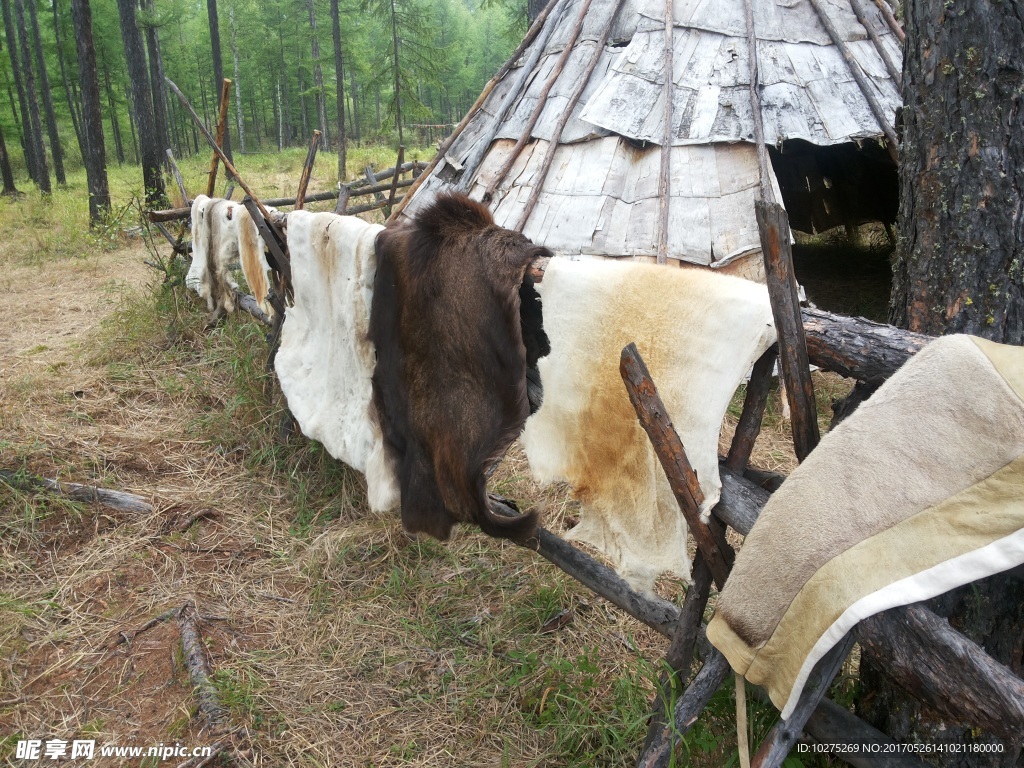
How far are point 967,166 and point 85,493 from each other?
14.7ft

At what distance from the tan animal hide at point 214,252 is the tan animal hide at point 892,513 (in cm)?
421

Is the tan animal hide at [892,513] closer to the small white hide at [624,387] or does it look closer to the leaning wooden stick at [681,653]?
the small white hide at [624,387]

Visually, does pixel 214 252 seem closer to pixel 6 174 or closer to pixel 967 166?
pixel 967 166

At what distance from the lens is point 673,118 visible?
19.0 ft

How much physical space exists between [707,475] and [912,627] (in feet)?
1.82

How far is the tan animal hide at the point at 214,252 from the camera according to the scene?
4930mm

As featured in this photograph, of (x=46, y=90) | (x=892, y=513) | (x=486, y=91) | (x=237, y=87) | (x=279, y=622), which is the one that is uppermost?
(x=237, y=87)

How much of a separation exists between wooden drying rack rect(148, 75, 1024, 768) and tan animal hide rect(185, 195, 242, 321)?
11.7 ft

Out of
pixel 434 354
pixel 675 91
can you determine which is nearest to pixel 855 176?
pixel 675 91

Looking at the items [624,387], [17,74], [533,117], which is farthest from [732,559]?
[17,74]

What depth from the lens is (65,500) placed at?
3.99 m

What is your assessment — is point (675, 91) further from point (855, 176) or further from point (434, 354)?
point (855, 176)

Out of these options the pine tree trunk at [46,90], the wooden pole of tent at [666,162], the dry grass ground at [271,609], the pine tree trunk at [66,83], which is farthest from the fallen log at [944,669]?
the pine tree trunk at [66,83]

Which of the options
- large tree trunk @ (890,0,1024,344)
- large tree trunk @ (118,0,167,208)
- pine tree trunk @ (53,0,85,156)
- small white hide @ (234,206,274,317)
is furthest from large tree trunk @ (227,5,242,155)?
large tree trunk @ (890,0,1024,344)
